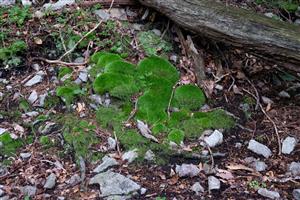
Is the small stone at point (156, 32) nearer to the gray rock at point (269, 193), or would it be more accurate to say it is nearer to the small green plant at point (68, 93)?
the small green plant at point (68, 93)

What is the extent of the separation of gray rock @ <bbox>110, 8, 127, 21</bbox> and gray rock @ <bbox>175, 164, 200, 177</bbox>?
107 inches

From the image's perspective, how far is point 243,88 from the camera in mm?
5715

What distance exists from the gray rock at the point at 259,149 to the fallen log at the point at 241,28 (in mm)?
1000

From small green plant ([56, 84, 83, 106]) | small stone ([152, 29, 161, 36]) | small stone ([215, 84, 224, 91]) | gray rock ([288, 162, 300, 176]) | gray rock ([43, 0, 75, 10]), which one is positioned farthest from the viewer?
gray rock ([43, 0, 75, 10])

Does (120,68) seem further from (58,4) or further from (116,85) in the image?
(58,4)

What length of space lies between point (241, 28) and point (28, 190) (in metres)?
3.01

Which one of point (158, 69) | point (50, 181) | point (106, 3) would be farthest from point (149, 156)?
point (106, 3)

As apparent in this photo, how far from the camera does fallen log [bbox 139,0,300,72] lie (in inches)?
203

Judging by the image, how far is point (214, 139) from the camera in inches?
195

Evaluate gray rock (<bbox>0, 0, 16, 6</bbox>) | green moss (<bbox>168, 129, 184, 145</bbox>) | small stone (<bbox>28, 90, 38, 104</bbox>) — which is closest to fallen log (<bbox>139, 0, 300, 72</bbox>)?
green moss (<bbox>168, 129, 184, 145</bbox>)

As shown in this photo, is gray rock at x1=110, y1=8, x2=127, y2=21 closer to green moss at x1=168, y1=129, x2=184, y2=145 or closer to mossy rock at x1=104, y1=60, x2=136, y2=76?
mossy rock at x1=104, y1=60, x2=136, y2=76

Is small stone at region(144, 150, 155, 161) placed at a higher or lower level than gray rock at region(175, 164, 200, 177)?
higher

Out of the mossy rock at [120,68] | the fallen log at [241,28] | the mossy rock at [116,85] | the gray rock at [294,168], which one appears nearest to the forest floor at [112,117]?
the gray rock at [294,168]

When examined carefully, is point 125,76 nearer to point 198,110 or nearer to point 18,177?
point 198,110
